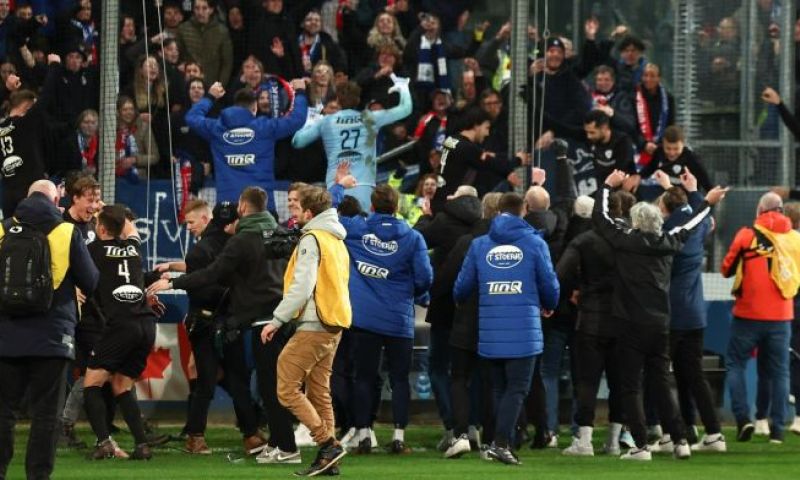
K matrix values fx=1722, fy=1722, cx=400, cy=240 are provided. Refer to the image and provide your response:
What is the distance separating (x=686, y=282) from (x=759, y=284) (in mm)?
1084

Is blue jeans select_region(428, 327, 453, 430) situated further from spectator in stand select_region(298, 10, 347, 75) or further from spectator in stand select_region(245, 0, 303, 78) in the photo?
spectator in stand select_region(298, 10, 347, 75)

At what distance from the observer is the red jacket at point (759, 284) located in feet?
45.0

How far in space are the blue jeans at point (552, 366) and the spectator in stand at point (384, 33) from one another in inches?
156

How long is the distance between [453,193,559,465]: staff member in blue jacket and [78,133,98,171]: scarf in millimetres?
3714

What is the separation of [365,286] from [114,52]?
126 inches

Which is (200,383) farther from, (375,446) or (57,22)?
(57,22)

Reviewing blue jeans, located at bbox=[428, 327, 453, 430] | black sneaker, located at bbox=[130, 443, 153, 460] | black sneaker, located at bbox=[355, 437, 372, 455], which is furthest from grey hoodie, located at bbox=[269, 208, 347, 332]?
blue jeans, located at bbox=[428, 327, 453, 430]

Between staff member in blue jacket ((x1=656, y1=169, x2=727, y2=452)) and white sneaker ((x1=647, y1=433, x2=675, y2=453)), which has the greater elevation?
staff member in blue jacket ((x1=656, y1=169, x2=727, y2=452))

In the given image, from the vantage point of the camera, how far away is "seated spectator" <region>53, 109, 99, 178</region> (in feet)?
46.1

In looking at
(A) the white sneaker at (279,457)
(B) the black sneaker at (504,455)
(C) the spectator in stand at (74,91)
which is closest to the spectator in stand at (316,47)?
(C) the spectator in stand at (74,91)

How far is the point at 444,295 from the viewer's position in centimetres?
1267

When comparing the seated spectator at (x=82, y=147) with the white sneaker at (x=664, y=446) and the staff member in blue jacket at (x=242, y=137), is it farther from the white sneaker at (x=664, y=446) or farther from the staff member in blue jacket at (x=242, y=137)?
the white sneaker at (x=664, y=446)

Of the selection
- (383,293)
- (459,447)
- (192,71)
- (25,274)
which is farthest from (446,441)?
(192,71)

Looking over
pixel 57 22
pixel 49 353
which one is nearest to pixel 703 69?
pixel 57 22
